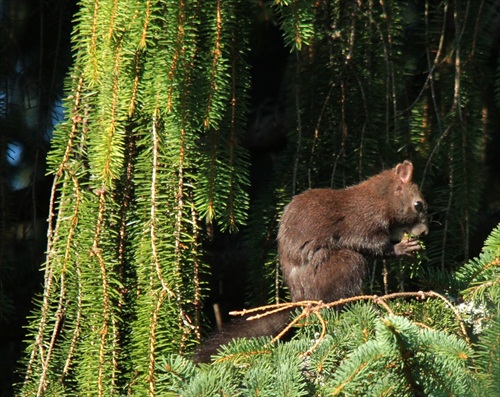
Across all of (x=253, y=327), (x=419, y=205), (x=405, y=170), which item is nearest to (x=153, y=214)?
(x=253, y=327)

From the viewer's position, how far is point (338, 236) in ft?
10.5

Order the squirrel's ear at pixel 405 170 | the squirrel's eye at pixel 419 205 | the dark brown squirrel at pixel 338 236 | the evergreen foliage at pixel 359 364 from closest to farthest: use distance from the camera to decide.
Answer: the evergreen foliage at pixel 359 364, the dark brown squirrel at pixel 338 236, the squirrel's ear at pixel 405 170, the squirrel's eye at pixel 419 205

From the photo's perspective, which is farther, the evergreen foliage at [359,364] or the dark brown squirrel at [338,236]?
the dark brown squirrel at [338,236]

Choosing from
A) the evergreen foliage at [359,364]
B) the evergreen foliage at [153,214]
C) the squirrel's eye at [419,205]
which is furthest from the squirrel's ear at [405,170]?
the evergreen foliage at [359,364]

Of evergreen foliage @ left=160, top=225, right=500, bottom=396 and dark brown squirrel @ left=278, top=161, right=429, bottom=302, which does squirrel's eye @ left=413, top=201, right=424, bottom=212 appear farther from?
evergreen foliage @ left=160, top=225, right=500, bottom=396

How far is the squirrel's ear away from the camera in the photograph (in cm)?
319

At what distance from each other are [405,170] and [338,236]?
0.36 m

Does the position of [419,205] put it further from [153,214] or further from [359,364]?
[359,364]

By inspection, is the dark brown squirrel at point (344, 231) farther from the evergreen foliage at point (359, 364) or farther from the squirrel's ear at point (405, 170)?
the evergreen foliage at point (359, 364)

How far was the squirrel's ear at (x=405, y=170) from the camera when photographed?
3188 mm

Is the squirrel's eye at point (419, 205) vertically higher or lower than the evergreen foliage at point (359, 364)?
higher

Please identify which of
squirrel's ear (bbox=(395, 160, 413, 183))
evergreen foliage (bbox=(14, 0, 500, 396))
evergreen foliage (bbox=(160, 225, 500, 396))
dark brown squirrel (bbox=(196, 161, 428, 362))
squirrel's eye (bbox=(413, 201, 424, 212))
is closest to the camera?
evergreen foliage (bbox=(160, 225, 500, 396))

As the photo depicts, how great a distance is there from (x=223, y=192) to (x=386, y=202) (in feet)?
3.44

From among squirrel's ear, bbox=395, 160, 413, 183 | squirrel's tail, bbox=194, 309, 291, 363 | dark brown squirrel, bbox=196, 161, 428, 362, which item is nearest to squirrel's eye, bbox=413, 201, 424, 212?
dark brown squirrel, bbox=196, 161, 428, 362
